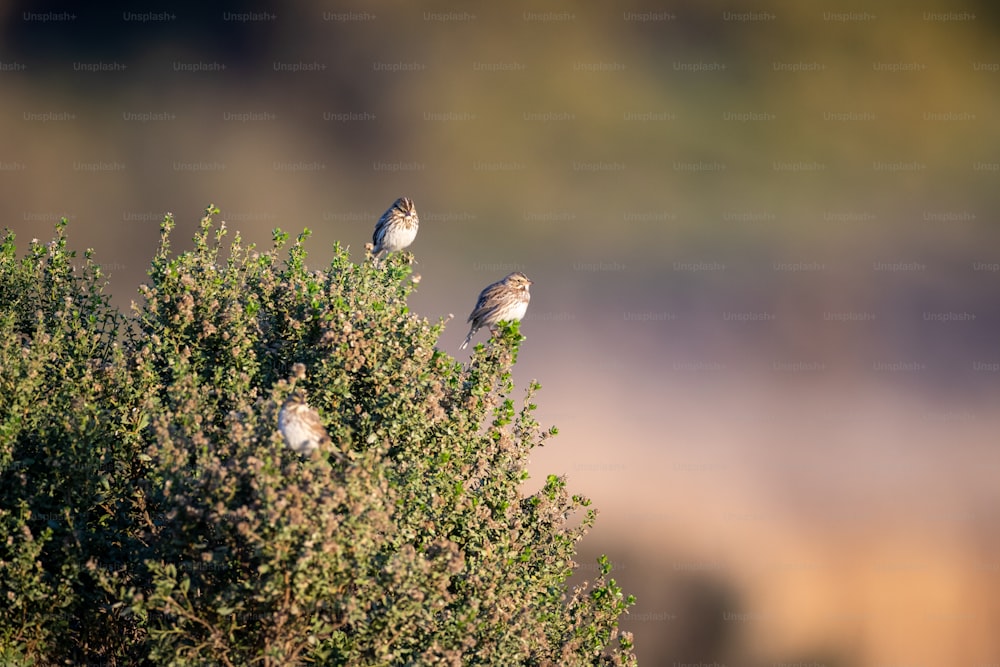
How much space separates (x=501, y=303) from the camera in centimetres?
2000

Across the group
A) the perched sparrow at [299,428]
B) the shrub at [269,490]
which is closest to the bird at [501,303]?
the shrub at [269,490]

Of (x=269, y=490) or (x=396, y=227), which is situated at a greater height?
(x=396, y=227)

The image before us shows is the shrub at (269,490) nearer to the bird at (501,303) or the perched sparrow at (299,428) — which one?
the perched sparrow at (299,428)

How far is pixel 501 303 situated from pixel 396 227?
3912 mm

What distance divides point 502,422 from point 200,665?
603cm

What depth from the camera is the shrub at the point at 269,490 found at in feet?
43.0

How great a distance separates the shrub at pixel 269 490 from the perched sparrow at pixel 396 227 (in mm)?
3148

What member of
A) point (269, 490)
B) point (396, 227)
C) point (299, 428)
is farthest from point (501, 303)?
point (269, 490)

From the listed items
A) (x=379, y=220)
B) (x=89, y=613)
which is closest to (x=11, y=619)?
(x=89, y=613)

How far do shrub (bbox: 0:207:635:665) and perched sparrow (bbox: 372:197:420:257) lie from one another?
10.3 feet

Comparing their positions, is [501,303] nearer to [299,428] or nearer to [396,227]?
[396,227]

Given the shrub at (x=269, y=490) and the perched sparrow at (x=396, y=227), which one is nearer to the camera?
the shrub at (x=269, y=490)

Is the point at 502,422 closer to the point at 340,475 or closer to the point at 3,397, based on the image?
the point at 340,475

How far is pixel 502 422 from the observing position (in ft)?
58.2
